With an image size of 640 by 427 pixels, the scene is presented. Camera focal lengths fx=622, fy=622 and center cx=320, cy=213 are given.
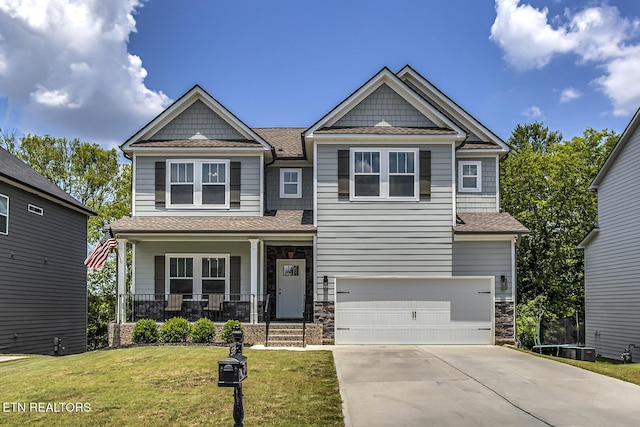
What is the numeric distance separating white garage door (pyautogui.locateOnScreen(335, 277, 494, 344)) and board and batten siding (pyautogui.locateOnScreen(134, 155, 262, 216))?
3771 mm

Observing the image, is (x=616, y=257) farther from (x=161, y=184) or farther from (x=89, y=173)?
(x=89, y=173)

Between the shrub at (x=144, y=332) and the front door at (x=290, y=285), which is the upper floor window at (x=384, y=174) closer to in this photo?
the front door at (x=290, y=285)

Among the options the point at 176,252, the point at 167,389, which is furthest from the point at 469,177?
the point at 167,389

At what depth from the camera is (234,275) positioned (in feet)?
63.3

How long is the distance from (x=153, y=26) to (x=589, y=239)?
18.2 meters

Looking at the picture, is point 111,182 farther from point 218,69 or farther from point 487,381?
point 487,381

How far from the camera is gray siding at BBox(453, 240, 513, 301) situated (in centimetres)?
1872

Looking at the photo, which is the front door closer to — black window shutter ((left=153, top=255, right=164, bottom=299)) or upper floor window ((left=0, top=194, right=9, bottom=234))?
black window shutter ((left=153, top=255, right=164, bottom=299))

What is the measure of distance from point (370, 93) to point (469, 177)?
4.60 m

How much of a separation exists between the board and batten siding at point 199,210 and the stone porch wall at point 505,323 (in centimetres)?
776

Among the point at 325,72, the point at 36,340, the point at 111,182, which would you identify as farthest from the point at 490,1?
the point at 111,182

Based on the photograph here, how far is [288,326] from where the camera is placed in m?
17.9

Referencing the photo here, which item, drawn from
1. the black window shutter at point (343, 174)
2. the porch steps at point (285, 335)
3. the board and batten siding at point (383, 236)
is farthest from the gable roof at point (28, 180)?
the black window shutter at point (343, 174)

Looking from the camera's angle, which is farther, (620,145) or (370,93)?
(620,145)
